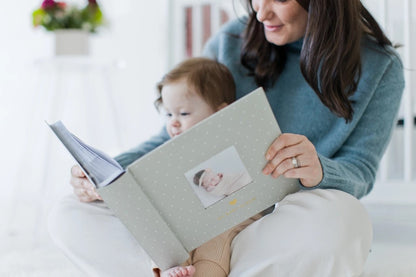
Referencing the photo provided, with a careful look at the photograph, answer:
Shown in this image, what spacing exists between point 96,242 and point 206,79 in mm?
474

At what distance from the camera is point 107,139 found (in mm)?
2811

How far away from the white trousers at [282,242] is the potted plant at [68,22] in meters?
1.03

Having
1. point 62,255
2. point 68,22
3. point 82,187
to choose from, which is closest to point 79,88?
point 68,22

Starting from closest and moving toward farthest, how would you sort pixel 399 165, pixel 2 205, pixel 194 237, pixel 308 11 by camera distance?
pixel 194 237, pixel 308 11, pixel 399 165, pixel 2 205

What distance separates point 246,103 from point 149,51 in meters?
1.96

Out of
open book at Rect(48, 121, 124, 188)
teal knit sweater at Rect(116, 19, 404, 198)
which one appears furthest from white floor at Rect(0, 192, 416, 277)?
open book at Rect(48, 121, 124, 188)

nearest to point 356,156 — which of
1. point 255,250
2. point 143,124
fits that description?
point 255,250

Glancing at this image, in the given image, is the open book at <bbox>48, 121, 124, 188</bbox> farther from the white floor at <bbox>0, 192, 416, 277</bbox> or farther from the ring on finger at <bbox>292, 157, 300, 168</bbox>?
the white floor at <bbox>0, 192, 416, 277</bbox>

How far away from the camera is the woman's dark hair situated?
3.64 feet

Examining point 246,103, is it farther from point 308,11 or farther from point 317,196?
point 308,11

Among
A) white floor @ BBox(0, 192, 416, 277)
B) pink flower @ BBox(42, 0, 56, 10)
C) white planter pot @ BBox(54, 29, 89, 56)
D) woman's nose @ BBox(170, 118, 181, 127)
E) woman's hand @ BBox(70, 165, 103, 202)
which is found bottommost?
white floor @ BBox(0, 192, 416, 277)

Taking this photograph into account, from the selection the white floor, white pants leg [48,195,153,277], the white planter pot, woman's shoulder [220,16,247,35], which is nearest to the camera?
white pants leg [48,195,153,277]

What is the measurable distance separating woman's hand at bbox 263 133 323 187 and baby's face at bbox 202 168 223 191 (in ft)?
0.28

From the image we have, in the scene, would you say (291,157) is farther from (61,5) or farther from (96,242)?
(61,5)
